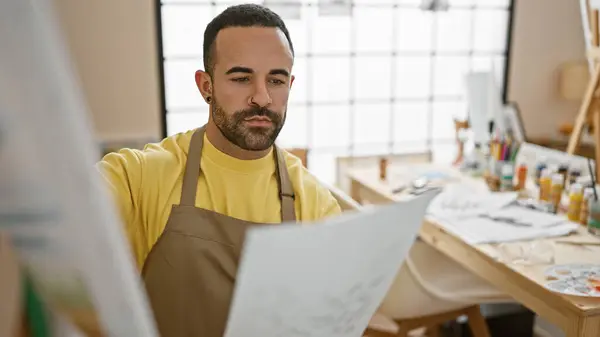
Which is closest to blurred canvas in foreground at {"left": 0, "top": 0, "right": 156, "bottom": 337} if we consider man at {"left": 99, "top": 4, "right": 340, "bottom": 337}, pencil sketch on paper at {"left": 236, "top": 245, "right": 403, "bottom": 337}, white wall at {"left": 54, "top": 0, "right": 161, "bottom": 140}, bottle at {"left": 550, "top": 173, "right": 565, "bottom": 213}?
pencil sketch on paper at {"left": 236, "top": 245, "right": 403, "bottom": 337}

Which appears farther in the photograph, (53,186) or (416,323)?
(416,323)

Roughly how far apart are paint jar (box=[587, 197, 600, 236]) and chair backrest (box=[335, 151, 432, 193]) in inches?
43.1

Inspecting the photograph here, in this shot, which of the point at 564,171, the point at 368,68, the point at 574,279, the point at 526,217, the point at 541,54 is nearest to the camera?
the point at 574,279

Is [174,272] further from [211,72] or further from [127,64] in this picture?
[127,64]

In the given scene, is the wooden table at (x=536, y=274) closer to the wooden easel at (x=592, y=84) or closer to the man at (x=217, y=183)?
the man at (x=217, y=183)

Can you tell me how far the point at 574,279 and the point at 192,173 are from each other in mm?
991

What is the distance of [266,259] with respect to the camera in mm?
335

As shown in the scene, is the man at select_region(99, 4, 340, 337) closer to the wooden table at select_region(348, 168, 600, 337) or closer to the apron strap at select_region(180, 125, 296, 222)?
the apron strap at select_region(180, 125, 296, 222)

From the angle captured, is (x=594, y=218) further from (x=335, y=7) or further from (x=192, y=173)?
(x=335, y=7)

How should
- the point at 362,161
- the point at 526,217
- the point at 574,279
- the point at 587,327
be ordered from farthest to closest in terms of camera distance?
the point at 362,161, the point at 526,217, the point at 574,279, the point at 587,327

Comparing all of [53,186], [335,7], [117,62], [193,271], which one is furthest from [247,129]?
[335,7]

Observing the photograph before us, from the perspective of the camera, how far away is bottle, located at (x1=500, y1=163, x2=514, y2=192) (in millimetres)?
2209

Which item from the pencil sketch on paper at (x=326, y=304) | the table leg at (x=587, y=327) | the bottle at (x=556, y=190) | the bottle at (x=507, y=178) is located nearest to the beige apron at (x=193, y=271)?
the pencil sketch on paper at (x=326, y=304)

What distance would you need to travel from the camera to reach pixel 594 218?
1695mm
